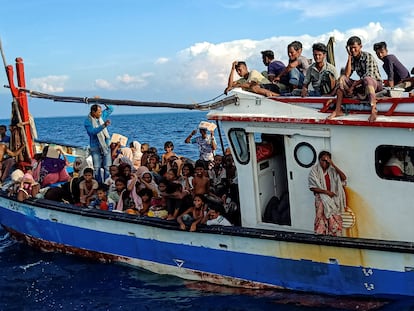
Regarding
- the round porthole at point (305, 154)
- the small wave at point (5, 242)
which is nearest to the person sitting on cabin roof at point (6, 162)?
the small wave at point (5, 242)

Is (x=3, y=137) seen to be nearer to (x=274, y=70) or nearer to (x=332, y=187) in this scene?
(x=274, y=70)

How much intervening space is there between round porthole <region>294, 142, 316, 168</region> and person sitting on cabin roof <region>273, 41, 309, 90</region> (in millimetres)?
1114

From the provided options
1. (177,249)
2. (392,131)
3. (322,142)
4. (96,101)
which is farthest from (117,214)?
(392,131)

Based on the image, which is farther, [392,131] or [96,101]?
[96,101]

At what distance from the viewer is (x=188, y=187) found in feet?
29.2

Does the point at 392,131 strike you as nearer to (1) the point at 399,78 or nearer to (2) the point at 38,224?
(1) the point at 399,78

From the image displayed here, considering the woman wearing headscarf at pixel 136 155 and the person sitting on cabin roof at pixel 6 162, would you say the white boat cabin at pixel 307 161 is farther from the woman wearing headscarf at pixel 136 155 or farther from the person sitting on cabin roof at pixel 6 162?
the person sitting on cabin roof at pixel 6 162

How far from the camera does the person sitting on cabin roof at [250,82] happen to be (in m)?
7.78

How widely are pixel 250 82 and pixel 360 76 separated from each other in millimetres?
1536

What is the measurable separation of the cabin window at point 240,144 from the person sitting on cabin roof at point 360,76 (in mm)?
1347

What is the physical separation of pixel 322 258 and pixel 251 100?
2.36m

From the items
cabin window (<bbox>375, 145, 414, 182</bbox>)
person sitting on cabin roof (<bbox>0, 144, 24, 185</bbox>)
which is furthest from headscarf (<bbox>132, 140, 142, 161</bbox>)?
cabin window (<bbox>375, 145, 414, 182</bbox>)

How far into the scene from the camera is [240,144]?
7.91 m

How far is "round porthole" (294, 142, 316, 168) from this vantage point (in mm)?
7410
